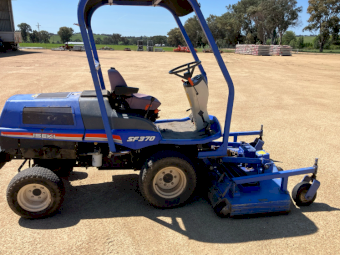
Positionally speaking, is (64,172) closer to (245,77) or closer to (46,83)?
(46,83)

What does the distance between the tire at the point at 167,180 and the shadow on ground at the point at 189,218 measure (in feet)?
0.56

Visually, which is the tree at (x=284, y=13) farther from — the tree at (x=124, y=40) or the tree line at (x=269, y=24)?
the tree at (x=124, y=40)


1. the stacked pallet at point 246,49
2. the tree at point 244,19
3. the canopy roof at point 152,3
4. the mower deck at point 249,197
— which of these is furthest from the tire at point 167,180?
the tree at point 244,19

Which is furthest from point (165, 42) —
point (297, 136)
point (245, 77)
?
point (297, 136)

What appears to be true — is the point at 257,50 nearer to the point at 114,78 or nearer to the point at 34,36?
the point at 114,78

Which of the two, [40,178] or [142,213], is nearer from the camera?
[40,178]

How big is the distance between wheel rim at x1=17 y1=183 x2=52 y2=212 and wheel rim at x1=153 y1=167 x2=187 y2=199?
4.29 ft

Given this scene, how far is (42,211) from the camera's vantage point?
344 cm

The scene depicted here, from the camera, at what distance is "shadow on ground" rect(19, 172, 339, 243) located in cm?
328

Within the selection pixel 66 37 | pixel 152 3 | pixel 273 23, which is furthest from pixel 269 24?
pixel 66 37

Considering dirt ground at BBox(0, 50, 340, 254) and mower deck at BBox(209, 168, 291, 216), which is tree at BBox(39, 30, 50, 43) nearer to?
dirt ground at BBox(0, 50, 340, 254)

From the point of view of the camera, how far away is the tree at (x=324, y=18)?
46281 millimetres

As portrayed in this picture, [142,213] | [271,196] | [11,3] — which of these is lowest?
[142,213]

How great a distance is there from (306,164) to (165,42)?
101702 millimetres
